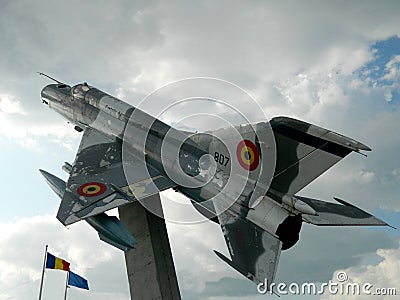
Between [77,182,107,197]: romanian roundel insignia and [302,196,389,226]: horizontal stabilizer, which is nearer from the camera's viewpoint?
[302,196,389,226]: horizontal stabilizer

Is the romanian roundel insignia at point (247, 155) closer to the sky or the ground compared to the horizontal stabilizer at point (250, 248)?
closer to the sky

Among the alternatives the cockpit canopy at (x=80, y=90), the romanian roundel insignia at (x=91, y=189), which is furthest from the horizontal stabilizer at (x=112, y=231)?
the cockpit canopy at (x=80, y=90)

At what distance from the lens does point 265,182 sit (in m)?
12.2

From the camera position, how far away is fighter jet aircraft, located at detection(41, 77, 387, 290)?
11539mm

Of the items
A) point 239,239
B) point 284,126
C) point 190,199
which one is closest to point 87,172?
point 190,199

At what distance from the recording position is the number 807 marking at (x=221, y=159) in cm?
1298

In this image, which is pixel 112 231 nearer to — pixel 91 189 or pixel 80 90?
pixel 91 189

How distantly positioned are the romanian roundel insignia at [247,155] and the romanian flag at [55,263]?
911 centimetres

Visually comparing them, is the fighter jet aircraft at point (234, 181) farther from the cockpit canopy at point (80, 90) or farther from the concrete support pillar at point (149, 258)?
the cockpit canopy at point (80, 90)

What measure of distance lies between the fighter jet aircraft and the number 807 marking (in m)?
0.03

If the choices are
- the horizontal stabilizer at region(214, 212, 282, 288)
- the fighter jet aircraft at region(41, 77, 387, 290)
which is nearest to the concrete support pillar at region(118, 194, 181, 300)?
the fighter jet aircraft at region(41, 77, 387, 290)

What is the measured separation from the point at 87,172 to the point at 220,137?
16.8 feet

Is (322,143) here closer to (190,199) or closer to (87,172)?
(190,199)

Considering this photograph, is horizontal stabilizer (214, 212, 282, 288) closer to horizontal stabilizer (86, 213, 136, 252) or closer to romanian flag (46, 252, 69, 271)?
horizontal stabilizer (86, 213, 136, 252)
